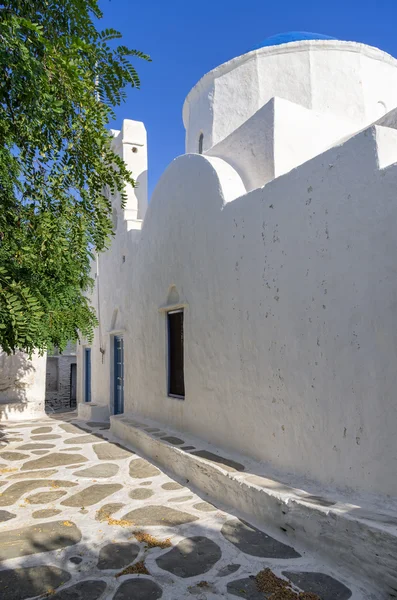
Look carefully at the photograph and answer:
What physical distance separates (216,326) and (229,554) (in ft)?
8.71

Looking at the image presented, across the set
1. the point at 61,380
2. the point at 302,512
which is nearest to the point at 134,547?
the point at 302,512

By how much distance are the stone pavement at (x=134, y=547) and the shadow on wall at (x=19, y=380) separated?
6.26 meters

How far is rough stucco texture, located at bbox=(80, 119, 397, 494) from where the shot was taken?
3.13 m

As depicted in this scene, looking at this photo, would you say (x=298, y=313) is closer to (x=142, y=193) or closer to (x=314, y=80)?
(x=314, y=80)

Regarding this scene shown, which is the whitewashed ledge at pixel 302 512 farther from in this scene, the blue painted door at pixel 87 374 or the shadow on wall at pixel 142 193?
the blue painted door at pixel 87 374

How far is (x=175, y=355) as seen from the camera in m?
6.71

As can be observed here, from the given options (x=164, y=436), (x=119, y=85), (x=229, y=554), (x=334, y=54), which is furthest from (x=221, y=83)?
(x=229, y=554)

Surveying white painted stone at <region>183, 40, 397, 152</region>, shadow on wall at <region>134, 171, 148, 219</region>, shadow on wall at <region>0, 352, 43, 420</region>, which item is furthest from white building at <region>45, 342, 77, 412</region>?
white painted stone at <region>183, 40, 397, 152</region>

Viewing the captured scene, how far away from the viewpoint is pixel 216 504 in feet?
13.3

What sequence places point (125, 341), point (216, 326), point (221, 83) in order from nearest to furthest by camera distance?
point (216, 326) < point (221, 83) < point (125, 341)

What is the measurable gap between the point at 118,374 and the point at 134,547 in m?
6.73

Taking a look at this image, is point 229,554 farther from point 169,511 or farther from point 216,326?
point 216,326

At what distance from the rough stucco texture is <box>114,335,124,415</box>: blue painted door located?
3.27 m

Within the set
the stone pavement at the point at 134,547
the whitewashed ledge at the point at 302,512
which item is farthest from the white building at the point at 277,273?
the stone pavement at the point at 134,547
